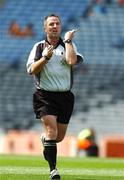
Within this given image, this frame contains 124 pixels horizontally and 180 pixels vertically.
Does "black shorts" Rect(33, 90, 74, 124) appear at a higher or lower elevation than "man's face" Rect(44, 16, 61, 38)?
lower

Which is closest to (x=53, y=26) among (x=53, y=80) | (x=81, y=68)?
(x=53, y=80)

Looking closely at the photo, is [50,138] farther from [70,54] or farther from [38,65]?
[70,54]

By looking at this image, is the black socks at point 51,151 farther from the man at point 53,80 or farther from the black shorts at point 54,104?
the black shorts at point 54,104

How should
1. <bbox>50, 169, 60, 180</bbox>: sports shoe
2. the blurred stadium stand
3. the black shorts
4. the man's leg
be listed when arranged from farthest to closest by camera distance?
the blurred stadium stand → the black shorts → the man's leg → <bbox>50, 169, 60, 180</bbox>: sports shoe

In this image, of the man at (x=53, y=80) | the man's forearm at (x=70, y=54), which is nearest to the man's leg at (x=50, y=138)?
the man at (x=53, y=80)

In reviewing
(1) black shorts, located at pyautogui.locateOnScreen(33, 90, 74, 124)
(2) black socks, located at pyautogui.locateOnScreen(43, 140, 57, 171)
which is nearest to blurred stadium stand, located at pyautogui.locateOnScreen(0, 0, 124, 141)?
(1) black shorts, located at pyautogui.locateOnScreen(33, 90, 74, 124)


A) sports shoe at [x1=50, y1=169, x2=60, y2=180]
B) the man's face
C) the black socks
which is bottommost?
sports shoe at [x1=50, y1=169, x2=60, y2=180]

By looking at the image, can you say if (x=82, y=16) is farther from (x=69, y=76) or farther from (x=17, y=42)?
(x=69, y=76)

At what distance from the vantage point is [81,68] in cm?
2320

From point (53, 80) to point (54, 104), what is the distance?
0.23 m

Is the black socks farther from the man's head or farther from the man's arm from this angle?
the man's head

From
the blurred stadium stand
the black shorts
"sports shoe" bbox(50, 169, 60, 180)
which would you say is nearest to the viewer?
"sports shoe" bbox(50, 169, 60, 180)

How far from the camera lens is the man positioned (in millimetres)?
6539

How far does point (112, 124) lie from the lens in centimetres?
2195
